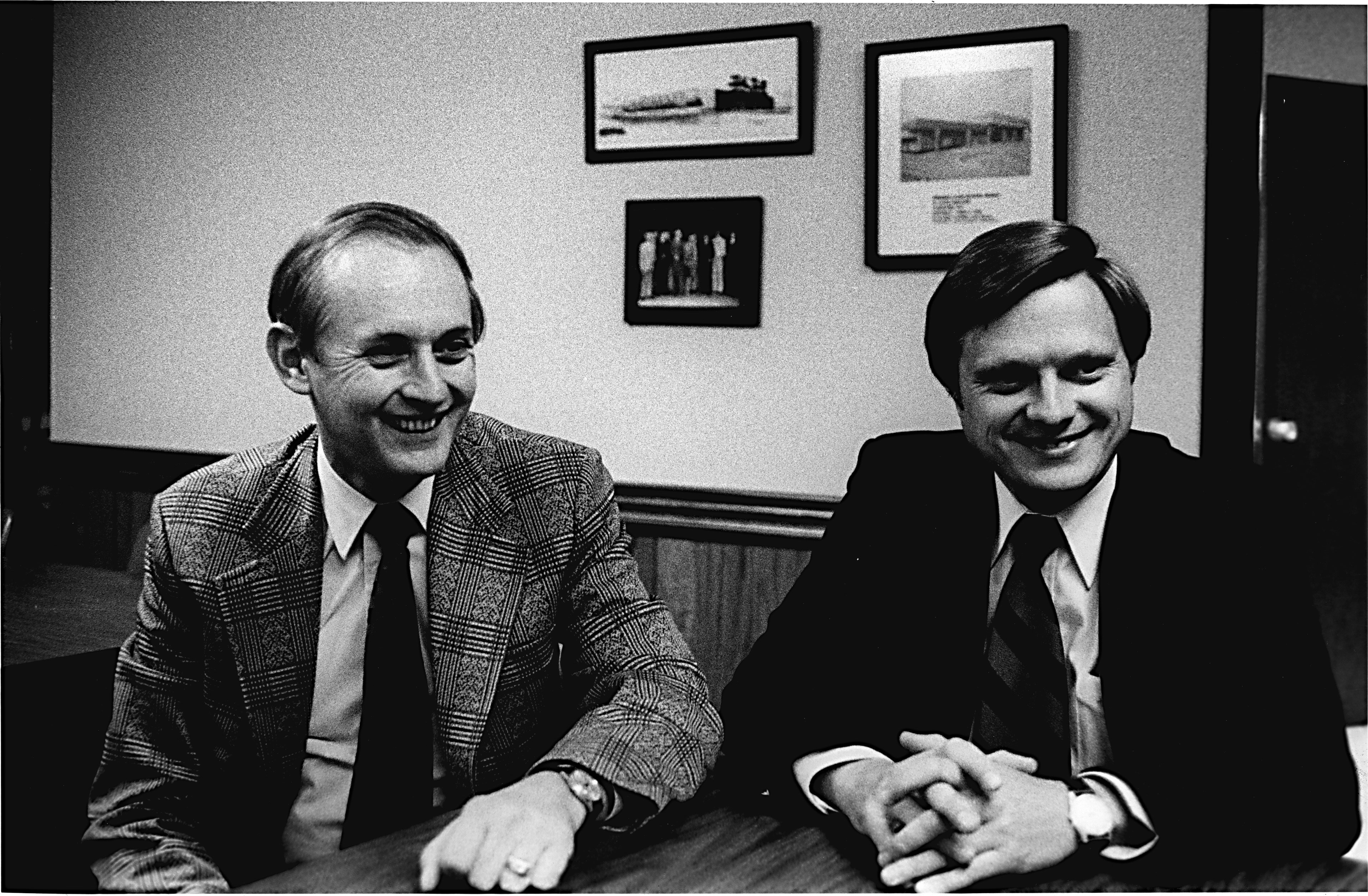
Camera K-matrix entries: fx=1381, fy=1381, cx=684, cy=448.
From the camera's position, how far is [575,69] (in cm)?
333

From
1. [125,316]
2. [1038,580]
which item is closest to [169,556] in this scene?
[1038,580]

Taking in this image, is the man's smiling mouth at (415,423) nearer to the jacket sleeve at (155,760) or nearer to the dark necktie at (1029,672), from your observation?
the jacket sleeve at (155,760)

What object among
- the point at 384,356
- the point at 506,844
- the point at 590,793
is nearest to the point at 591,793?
the point at 590,793

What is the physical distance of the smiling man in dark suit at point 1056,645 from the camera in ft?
4.86

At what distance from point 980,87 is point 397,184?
156cm

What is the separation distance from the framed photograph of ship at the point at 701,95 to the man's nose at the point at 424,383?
59.5 inches

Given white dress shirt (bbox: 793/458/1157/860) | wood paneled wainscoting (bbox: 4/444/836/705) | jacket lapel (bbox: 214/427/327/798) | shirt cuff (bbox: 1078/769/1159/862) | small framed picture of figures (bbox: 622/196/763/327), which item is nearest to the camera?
shirt cuff (bbox: 1078/769/1159/862)

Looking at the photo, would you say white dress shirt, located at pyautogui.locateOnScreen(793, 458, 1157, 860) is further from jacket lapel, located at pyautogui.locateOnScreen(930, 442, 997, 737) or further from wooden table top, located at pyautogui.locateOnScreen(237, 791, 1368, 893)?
wooden table top, located at pyautogui.locateOnScreen(237, 791, 1368, 893)

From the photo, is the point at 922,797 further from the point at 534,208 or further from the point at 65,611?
the point at 534,208

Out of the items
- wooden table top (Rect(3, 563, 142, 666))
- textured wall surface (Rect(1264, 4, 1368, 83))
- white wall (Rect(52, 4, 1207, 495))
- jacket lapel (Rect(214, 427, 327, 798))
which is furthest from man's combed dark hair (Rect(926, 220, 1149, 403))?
textured wall surface (Rect(1264, 4, 1368, 83))

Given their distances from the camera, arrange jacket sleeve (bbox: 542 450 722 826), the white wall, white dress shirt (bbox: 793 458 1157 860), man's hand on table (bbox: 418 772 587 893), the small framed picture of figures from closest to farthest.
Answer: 1. man's hand on table (bbox: 418 772 587 893)
2. jacket sleeve (bbox: 542 450 722 826)
3. white dress shirt (bbox: 793 458 1157 860)
4. the white wall
5. the small framed picture of figures

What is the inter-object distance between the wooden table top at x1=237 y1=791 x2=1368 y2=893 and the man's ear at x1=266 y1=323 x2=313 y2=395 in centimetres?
63

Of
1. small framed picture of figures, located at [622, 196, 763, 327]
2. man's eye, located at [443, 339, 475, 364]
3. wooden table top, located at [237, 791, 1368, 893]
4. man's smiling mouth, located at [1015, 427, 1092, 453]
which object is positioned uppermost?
small framed picture of figures, located at [622, 196, 763, 327]

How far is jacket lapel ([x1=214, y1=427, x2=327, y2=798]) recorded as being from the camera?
1.83 metres
